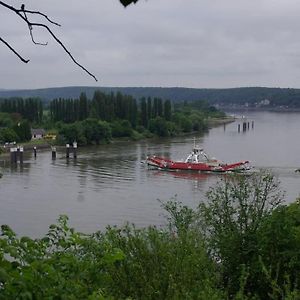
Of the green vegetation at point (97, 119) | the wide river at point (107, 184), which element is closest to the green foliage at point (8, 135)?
the green vegetation at point (97, 119)

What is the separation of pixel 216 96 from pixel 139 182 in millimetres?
108372

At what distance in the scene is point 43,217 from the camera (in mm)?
16609

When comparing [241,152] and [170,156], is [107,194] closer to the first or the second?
[170,156]

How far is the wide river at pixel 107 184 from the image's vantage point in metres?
16.5

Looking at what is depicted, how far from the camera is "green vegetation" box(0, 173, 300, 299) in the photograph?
2.03 meters

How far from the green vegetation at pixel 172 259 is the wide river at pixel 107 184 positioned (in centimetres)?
604

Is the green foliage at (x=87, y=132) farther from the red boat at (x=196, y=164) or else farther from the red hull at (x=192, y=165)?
the red hull at (x=192, y=165)

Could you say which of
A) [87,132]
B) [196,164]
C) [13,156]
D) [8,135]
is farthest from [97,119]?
[196,164]

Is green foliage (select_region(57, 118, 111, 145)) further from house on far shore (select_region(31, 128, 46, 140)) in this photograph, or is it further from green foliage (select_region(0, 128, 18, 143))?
green foliage (select_region(0, 128, 18, 143))

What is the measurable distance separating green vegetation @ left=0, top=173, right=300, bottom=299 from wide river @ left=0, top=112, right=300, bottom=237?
19.8 ft

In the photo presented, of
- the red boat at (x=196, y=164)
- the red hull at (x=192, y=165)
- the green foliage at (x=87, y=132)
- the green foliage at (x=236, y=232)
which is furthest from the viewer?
the green foliage at (x=87, y=132)

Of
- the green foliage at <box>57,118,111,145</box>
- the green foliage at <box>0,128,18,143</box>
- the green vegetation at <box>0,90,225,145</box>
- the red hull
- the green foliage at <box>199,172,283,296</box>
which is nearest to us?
the green foliage at <box>199,172,283,296</box>

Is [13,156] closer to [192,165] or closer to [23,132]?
[192,165]

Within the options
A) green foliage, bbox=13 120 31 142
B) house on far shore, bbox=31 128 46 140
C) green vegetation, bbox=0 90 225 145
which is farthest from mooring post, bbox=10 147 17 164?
house on far shore, bbox=31 128 46 140
